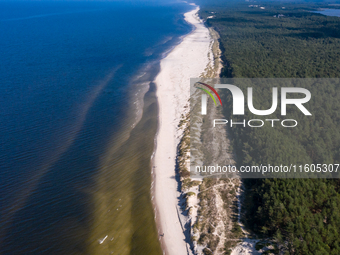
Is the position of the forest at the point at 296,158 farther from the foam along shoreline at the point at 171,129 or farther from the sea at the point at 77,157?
the sea at the point at 77,157

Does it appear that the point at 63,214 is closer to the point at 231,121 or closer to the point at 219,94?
the point at 231,121

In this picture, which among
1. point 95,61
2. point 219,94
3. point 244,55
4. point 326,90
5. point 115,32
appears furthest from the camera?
point 115,32

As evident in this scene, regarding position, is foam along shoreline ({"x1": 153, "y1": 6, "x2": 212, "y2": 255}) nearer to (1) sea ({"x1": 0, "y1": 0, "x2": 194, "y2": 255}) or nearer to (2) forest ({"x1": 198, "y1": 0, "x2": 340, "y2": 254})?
(1) sea ({"x1": 0, "y1": 0, "x2": 194, "y2": 255})

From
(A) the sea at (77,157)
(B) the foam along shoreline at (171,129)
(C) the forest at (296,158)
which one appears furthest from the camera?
(A) the sea at (77,157)

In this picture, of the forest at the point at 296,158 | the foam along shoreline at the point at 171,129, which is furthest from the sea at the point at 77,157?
the forest at the point at 296,158

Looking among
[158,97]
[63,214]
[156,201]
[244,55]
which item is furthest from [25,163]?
[244,55]

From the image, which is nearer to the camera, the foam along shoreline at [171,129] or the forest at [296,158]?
the forest at [296,158]

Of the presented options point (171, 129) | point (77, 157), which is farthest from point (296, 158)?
point (77, 157)

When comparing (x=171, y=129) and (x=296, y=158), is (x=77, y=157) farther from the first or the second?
(x=296, y=158)
